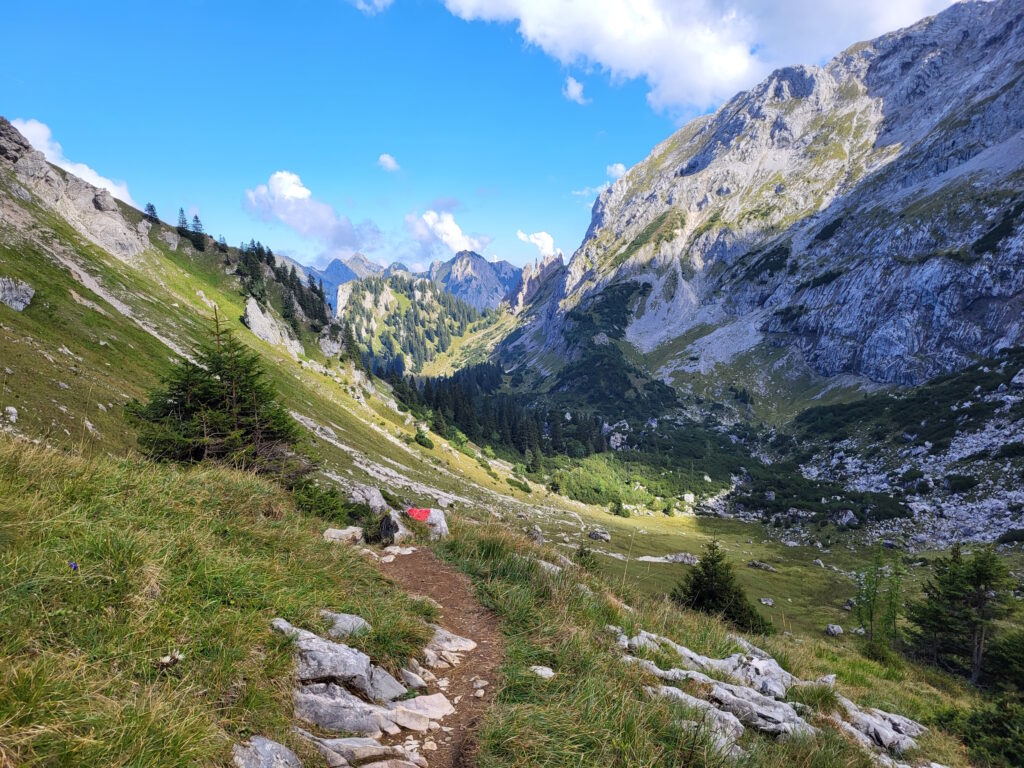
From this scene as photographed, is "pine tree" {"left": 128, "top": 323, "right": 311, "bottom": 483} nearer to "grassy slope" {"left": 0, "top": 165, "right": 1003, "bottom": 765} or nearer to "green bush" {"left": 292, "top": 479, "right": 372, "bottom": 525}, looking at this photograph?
"green bush" {"left": 292, "top": 479, "right": 372, "bottom": 525}

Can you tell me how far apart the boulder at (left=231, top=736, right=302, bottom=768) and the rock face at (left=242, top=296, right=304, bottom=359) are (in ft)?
353

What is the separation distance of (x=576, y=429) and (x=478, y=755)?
162146 millimetres

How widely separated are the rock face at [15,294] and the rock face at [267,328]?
48.6 m

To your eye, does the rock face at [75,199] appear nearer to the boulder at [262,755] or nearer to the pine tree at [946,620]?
the boulder at [262,755]

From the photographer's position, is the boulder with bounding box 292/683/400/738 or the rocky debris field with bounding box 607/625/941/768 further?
the rocky debris field with bounding box 607/625/941/768

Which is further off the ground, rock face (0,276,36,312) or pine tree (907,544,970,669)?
pine tree (907,544,970,669)

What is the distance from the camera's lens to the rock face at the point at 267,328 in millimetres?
98062

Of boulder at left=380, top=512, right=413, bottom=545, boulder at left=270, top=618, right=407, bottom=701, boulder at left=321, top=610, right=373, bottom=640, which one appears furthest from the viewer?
boulder at left=380, top=512, right=413, bottom=545

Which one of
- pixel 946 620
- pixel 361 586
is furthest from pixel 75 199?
pixel 946 620

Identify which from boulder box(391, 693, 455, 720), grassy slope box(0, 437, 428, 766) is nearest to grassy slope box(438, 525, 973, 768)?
boulder box(391, 693, 455, 720)

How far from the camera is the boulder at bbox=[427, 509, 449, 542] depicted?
1271cm

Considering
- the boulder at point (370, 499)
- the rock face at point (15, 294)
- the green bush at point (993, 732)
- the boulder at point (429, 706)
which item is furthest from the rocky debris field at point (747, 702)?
the rock face at point (15, 294)

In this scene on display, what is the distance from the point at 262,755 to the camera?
3725 millimetres

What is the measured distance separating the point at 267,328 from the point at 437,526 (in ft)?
341
